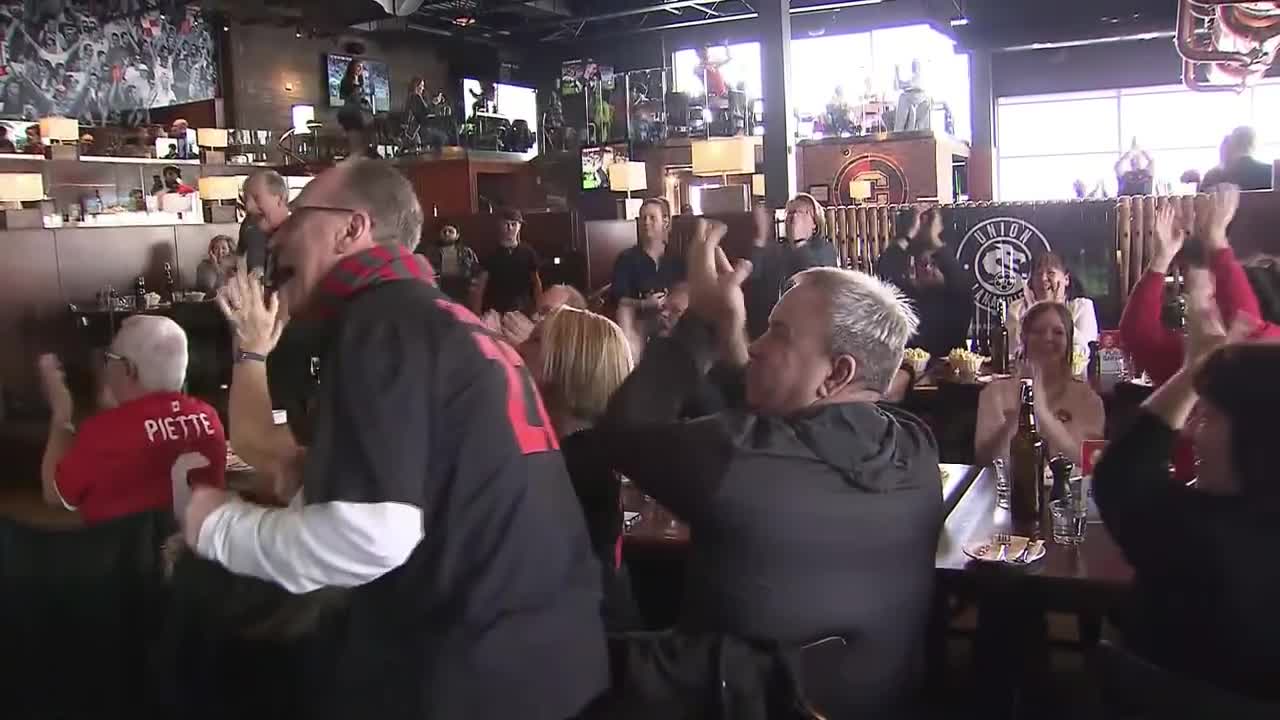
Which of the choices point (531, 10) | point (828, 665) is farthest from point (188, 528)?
point (531, 10)

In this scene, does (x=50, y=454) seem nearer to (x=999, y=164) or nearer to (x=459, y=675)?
(x=459, y=675)

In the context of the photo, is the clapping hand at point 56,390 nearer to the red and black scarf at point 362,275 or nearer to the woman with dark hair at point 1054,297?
the red and black scarf at point 362,275

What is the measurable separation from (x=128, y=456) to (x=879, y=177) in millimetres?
12260

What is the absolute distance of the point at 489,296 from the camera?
25.2 feet

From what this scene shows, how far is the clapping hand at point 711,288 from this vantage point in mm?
2361

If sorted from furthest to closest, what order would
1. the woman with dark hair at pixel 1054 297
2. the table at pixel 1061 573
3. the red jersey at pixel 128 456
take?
the woman with dark hair at pixel 1054 297
the red jersey at pixel 128 456
the table at pixel 1061 573

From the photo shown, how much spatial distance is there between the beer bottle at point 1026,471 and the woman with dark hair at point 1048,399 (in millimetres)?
259

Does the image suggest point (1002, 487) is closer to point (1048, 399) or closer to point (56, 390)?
point (1048, 399)

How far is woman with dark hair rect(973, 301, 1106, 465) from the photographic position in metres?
3.15

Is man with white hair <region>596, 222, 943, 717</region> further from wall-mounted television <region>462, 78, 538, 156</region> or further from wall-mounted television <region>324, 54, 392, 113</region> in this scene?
wall-mounted television <region>462, 78, 538, 156</region>

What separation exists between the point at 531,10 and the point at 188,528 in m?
14.9

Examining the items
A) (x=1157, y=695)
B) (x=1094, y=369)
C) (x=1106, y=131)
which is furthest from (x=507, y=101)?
(x=1157, y=695)

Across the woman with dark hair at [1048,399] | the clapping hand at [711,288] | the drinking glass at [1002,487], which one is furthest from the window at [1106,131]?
the clapping hand at [711,288]

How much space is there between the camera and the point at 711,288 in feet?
7.75
